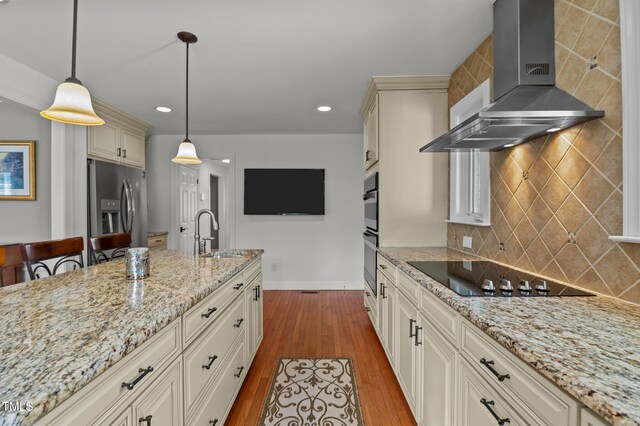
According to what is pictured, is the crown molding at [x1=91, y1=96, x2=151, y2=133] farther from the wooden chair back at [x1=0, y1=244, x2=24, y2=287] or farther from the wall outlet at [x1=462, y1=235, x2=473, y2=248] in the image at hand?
the wall outlet at [x1=462, y1=235, x2=473, y2=248]

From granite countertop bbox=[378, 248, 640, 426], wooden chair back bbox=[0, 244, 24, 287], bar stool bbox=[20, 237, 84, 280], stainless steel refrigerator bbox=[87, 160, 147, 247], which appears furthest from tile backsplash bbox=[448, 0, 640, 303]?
Answer: wooden chair back bbox=[0, 244, 24, 287]

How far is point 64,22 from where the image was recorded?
1.88 metres

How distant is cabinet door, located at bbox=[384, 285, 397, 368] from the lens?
2070mm

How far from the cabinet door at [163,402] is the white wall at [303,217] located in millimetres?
3505

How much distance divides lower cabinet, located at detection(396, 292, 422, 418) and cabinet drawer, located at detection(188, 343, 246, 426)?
103cm

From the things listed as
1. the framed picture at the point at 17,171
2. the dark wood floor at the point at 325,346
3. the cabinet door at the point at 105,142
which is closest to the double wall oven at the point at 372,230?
the dark wood floor at the point at 325,346

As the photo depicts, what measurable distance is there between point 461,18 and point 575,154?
109 cm

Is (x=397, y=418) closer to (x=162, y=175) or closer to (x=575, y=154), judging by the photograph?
(x=575, y=154)

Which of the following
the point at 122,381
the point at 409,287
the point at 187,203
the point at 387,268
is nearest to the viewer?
the point at 122,381

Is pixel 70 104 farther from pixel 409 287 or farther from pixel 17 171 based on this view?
pixel 17 171

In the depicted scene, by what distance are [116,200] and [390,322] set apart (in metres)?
3.25

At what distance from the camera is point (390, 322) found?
2191mm

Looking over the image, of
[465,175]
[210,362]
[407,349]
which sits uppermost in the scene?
[465,175]

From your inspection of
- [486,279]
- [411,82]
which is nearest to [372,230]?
[411,82]
